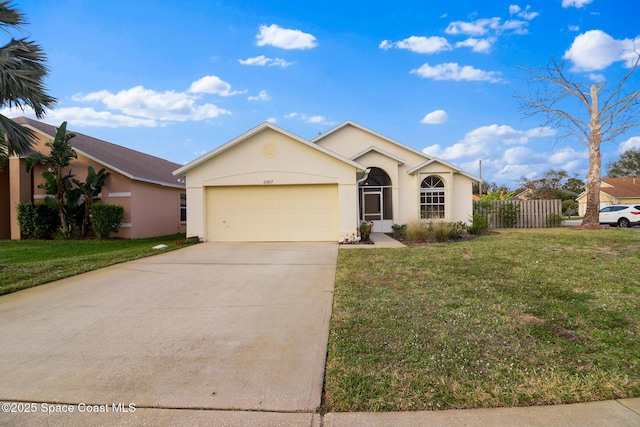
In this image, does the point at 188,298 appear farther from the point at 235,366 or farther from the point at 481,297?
the point at 481,297

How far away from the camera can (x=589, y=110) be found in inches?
743

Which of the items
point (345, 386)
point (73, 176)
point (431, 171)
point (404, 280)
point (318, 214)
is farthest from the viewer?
point (431, 171)

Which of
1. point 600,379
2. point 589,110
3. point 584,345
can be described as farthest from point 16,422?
point 589,110

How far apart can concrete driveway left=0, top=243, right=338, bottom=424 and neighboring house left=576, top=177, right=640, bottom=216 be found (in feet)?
154

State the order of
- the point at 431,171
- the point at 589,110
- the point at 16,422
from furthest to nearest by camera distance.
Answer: the point at 589,110
the point at 431,171
the point at 16,422

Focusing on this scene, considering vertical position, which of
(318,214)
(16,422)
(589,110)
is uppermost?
(589,110)

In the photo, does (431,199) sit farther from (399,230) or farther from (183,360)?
(183,360)

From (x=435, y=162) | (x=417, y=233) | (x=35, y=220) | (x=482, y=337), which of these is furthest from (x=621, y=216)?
(x=35, y=220)

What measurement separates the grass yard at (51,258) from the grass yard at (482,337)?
6.36m

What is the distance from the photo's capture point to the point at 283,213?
13.7m

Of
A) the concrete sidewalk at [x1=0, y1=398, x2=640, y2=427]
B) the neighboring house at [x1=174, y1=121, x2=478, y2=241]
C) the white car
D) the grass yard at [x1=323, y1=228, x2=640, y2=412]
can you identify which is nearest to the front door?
the neighboring house at [x1=174, y1=121, x2=478, y2=241]

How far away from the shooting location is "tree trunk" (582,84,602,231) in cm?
1836

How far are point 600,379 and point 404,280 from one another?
3756 millimetres

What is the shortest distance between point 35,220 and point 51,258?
22.2 ft
